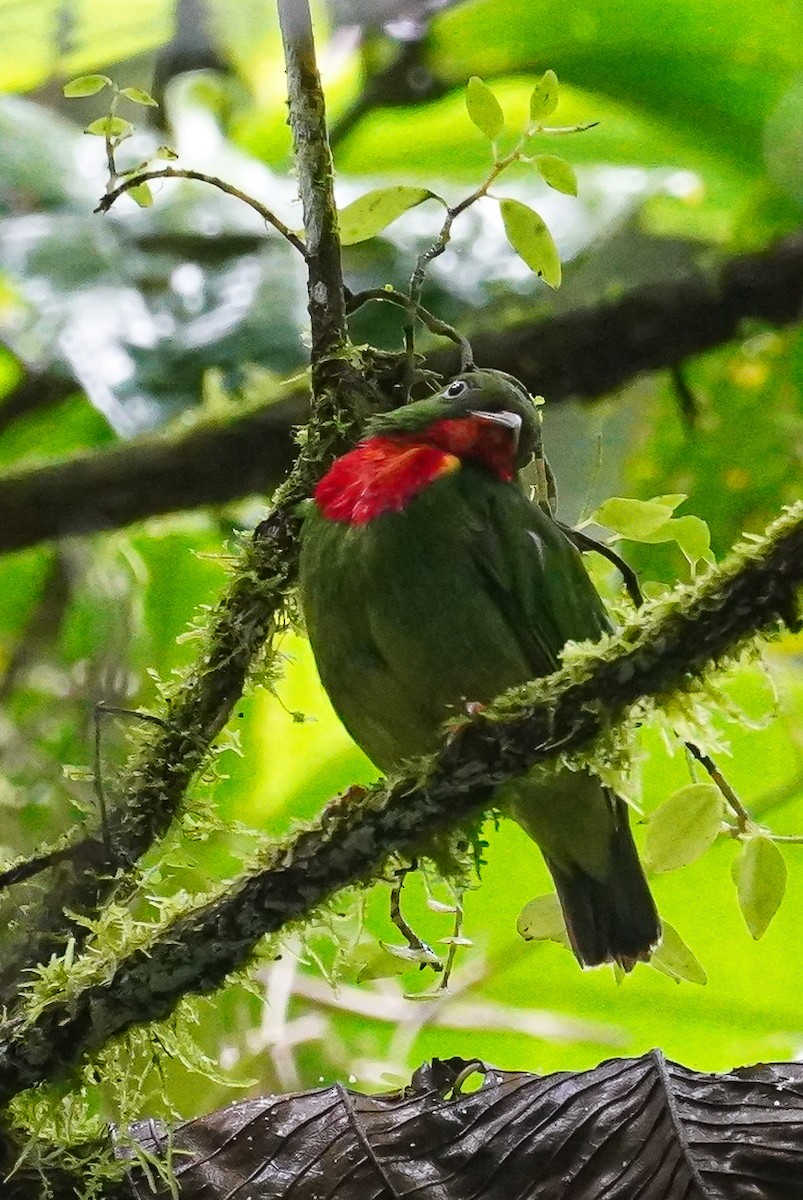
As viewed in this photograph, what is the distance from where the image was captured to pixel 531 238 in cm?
113

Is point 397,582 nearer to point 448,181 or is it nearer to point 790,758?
point 790,758

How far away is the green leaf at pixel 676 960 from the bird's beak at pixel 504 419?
0.50m

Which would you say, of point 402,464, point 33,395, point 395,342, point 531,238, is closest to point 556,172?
point 531,238

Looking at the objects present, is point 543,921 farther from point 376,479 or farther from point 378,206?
point 378,206

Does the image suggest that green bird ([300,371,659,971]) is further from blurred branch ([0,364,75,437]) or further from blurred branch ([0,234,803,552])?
blurred branch ([0,364,75,437])

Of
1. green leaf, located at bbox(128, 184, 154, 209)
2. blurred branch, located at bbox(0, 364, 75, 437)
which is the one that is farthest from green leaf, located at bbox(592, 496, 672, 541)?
blurred branch, located at bbox(0, 364, 75, 437)

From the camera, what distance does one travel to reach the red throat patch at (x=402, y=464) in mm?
1146

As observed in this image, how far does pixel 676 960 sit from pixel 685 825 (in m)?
0.24

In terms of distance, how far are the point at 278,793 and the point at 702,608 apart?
1.28 meters

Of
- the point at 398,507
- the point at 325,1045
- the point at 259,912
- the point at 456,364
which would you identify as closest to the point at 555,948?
the point at 325,1045

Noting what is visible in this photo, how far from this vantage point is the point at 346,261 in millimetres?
2197

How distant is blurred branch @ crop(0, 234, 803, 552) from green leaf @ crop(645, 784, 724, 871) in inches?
42.8

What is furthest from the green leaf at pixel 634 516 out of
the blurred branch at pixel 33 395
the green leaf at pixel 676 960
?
the blurred branch at pixel 33 395

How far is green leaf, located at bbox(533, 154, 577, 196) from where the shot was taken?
3.57 feet
